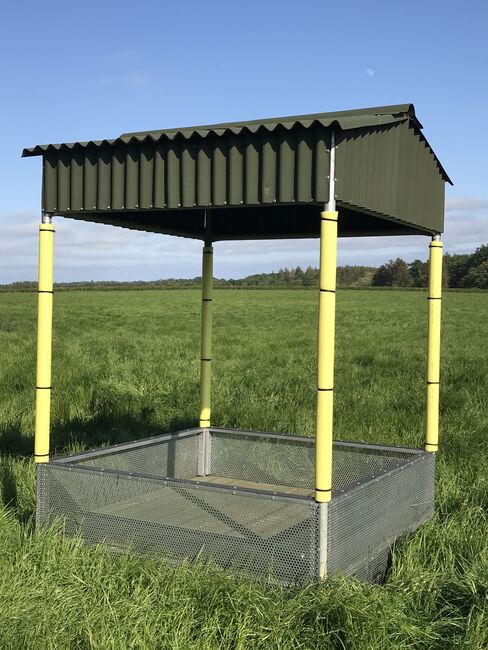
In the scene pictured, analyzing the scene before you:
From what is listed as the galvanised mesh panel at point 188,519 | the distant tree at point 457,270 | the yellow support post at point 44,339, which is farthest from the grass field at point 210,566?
the distant tree at point 457,270

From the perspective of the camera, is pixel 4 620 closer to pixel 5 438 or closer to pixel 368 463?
pixel 368 463

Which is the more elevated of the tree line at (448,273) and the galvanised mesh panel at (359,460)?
the tree line at (448,273)

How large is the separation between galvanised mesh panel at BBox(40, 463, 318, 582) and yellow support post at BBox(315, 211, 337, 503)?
7.4 inches

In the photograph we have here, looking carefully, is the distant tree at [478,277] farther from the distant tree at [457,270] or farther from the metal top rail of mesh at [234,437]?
the metal top rail of mesh at [234,437]

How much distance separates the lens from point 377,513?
5527 mm

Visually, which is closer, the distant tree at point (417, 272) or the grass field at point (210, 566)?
the grass field at point (210, 566)

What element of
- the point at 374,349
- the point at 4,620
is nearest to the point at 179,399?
the point at 4,620

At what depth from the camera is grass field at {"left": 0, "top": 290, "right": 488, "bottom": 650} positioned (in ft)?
13.3

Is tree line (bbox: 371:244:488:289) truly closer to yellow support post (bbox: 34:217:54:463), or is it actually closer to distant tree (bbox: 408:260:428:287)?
distant tree (bbox: 408:260:428:287)

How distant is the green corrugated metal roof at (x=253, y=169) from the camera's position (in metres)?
4.77

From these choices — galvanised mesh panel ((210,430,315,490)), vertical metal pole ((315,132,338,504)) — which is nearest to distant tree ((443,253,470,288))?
galvanised mesh panel ((210,430,315,490))

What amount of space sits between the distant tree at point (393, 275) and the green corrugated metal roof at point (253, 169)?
9834 cm

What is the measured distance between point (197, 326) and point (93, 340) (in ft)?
23.3

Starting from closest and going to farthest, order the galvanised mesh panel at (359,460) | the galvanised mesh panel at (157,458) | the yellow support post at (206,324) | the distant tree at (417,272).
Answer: the galvanised mesh panel at (157,458) < the galvanised mesh panel at (359,460) < the yellow support post at (206,324) < the distant tree at (417,272)
